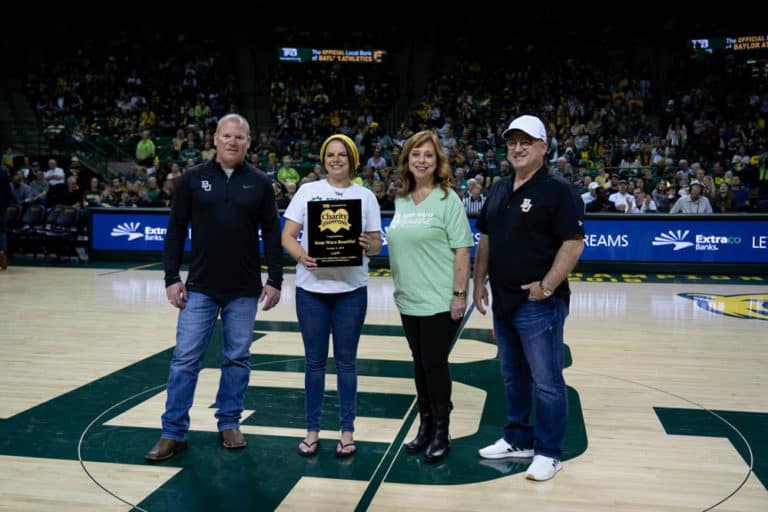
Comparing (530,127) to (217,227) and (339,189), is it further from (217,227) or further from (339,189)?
(217,227)

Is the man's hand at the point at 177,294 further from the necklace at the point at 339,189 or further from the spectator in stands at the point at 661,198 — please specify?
the spectator in stands at the point at 661,198

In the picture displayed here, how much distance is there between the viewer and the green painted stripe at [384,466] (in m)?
3.74

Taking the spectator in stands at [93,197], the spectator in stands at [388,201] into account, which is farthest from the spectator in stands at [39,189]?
the spectator in stands at [388,201]

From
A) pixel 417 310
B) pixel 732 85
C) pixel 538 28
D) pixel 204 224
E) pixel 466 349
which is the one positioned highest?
pixel 538 28

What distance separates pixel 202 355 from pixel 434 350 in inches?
50.5

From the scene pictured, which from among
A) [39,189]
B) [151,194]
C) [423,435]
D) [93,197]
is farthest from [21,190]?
[423,435]

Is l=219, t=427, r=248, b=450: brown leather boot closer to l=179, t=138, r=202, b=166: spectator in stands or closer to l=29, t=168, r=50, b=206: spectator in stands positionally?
l=29, t=168, r=50, b=206: spectator in stands

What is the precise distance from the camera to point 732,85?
2214 centimetres

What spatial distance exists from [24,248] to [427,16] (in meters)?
16.4

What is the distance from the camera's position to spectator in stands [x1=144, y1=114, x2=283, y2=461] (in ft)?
13.8

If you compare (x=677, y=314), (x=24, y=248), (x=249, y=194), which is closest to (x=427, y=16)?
(x=24, y=248)

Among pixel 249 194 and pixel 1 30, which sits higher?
pixel 1 30

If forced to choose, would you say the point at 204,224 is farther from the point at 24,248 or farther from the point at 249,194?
the point at 24,248

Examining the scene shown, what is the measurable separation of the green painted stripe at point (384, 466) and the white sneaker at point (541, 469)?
0.74 m
